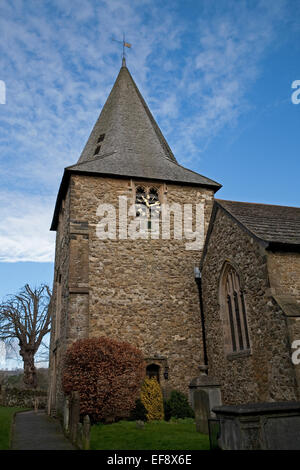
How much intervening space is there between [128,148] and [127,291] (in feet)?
25.2

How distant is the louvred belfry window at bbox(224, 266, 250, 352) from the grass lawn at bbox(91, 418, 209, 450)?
9.24 feet

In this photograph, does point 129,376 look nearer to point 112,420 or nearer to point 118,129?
point 112,420

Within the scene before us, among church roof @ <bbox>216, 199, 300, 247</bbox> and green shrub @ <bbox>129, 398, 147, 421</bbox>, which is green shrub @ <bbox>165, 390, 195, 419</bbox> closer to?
Result: green shrub @ <bbox>129, 398, 147, 421</bbox>

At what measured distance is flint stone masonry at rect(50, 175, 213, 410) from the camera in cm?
1407

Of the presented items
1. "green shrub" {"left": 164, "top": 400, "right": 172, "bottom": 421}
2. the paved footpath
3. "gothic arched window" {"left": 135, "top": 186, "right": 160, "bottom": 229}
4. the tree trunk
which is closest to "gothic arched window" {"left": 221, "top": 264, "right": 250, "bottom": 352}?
"green shrub" {"left": 164, "top": 400, "right": 172, "bottom": 421}

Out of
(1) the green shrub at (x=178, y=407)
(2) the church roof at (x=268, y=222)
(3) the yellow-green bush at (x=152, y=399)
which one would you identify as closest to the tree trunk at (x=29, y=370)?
(3) the yellow-green bush at (x=152, y=399)

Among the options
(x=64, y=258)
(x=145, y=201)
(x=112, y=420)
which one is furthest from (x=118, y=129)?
(x=112, y=420)

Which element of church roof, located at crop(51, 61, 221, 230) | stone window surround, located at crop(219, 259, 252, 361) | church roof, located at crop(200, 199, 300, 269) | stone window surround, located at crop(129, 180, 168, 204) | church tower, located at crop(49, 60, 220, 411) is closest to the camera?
church roof, located at crop(200, 199, 300, 269)

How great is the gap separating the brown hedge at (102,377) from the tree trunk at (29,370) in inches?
878

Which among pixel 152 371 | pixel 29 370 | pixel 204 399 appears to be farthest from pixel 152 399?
pixel 29 370

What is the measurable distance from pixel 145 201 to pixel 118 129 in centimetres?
545

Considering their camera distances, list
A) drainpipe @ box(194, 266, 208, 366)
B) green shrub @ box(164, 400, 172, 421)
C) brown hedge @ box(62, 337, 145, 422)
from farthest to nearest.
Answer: drainpipe @ box(194, 266, 208, 366) < green shrub @ box(164, 400, 172, 421) < brown hedge @ box(62, 337, 145, 422)

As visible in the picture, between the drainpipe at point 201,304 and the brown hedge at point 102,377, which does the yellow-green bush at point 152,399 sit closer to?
the brown hedge at point 102,377

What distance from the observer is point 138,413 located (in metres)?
12.4
